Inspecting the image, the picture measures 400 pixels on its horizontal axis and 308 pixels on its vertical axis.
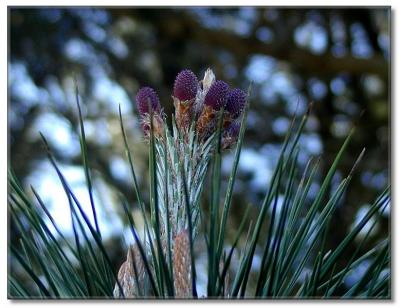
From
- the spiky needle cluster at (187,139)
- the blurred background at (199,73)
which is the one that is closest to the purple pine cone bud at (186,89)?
the spiky needle cluster at (187,139)

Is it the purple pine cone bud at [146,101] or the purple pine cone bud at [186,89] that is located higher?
the purple pine cone bud at [186,89]

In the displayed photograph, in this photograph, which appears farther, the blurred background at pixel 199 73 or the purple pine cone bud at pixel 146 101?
the blurred background at pixel 199 73

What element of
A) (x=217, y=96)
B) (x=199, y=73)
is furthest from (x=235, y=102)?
(x=199, y=73)

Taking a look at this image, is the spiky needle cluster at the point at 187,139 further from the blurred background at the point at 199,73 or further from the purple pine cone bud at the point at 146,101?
the blurred background at the point at 199,73

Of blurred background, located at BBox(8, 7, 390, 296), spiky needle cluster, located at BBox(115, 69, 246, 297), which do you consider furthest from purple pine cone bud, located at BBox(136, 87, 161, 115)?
blurred background, located at BBox(8, 7, 390, 296)

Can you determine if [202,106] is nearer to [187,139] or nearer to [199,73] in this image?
[187,139]
